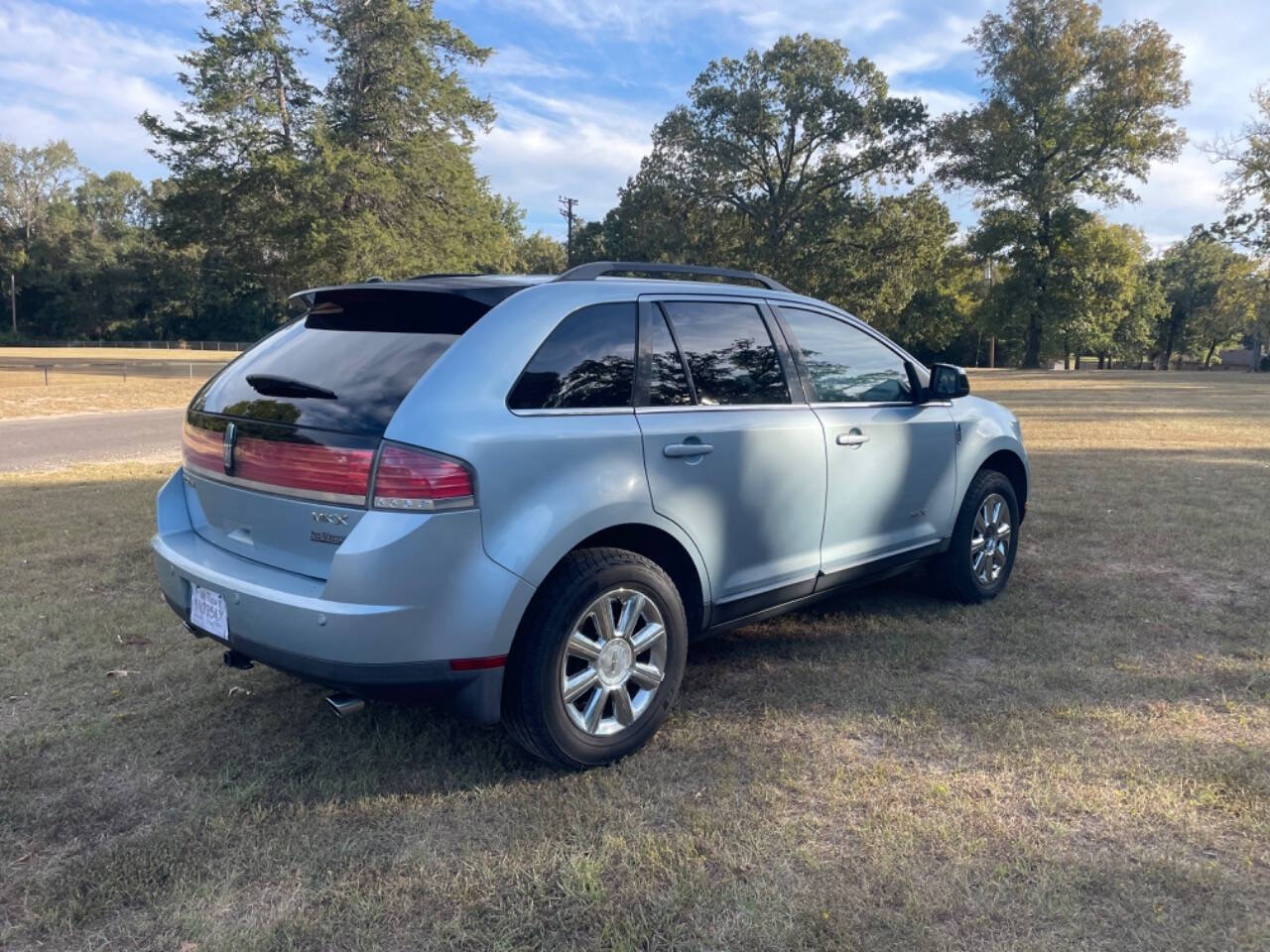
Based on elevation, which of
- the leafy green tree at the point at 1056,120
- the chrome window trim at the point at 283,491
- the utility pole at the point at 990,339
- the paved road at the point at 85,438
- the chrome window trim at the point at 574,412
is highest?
the leafy green tree at the point at 1056,120

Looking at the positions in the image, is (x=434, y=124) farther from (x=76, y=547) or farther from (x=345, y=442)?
(x=345, y=442)

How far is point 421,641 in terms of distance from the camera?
103 inches

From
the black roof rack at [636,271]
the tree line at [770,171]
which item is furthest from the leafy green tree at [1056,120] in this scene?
the black roof rack at [636,271]

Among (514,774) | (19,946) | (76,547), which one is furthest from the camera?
(76,547)

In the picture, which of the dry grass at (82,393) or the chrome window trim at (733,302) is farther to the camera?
the dry grass at (82,393)

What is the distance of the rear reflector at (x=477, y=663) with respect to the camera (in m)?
2.65

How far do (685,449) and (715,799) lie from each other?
4.07 feet

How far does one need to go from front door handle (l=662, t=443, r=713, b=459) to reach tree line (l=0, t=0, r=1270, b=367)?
28.1 m

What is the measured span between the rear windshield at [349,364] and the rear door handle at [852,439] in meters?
1.80

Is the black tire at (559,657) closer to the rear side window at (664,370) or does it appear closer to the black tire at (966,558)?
the rear side window at (664,370)

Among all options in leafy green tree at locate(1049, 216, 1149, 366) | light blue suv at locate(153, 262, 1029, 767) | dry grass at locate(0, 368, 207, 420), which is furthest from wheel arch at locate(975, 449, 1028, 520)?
leafy green tree at locate(1049, 216, 1149, 366)

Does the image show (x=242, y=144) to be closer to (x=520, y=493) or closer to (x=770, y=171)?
(x=770, y=171)

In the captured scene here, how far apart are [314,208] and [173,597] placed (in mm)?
29256

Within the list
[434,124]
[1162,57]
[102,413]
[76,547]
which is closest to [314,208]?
[434,124]
